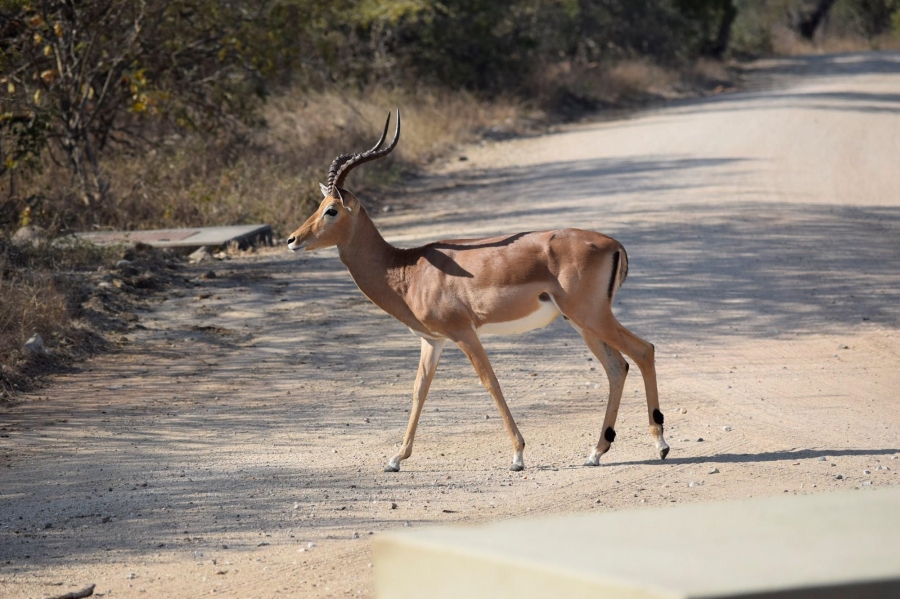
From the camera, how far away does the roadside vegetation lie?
43.1ft

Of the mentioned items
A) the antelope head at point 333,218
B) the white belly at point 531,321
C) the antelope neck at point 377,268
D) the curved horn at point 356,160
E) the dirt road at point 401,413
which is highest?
the curved horn at point 356,160

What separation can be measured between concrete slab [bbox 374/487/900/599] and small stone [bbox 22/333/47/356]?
6.32m

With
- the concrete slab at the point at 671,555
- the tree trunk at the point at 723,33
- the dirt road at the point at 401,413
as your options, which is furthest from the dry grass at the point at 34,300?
the tree trunk at the point at 723,33

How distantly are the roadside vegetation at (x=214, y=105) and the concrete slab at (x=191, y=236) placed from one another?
56 cm

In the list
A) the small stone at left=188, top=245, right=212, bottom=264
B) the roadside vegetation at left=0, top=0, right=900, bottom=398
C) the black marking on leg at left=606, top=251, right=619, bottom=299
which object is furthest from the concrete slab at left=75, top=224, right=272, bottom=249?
the black marking on leg at left=606, top=251, right=619, bottom=299

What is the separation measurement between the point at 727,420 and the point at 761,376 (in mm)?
1123

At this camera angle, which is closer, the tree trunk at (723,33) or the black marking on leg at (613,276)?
the black marking on leg at (613,276)

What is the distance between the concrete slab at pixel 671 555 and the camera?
252cm

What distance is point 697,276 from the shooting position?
1108 cm

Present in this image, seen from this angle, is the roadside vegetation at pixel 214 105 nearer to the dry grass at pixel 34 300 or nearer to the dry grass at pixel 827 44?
the dry grass at pixel 34 300

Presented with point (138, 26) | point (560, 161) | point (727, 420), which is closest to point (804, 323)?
point (727, 420)

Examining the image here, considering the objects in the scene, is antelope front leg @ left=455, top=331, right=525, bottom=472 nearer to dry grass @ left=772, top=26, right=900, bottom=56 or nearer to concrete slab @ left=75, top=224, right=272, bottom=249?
concrete slab @ left=75, top=224, right=272, bottom=249

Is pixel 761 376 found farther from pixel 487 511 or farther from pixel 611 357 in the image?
pixel 487 511

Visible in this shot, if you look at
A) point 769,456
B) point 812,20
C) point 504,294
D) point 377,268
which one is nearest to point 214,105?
point 377,268
